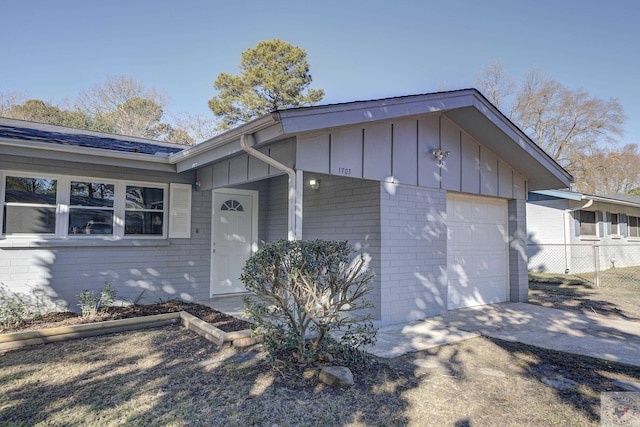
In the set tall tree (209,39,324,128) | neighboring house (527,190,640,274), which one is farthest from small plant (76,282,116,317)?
tall tree (209,39,324,128)

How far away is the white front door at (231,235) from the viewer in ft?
25.3

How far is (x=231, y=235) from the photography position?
7.96 m

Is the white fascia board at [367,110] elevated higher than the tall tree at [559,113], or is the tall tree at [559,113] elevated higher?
the tall tree at [559,113]

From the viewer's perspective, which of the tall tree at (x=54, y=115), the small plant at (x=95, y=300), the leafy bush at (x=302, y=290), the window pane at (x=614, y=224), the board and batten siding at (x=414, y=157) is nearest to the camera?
the leafy bush at (x=302, y=290)

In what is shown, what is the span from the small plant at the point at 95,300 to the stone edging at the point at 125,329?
0.64 m

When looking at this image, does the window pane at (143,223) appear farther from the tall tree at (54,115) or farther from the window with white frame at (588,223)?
the tall tree at (54,115)

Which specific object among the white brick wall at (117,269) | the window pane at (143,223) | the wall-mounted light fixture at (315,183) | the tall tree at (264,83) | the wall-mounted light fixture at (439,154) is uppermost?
the tall tree at (264,83)

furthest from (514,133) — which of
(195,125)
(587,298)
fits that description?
(195,125)

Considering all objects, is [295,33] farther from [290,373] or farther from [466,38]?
[290,373]

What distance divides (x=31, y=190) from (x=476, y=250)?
7.83 m

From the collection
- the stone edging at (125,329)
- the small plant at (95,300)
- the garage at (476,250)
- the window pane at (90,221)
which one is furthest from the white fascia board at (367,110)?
the window pane at (90,221)

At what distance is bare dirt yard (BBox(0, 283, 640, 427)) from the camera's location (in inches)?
111

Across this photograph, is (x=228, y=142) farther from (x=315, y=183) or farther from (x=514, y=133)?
(x=514, y=133)

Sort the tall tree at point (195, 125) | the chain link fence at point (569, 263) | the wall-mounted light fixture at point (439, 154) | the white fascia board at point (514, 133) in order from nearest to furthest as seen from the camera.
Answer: the white fascia board at point (514, 133)
the wall-mounted light fixture at point (439, 154)
the chain link fence at point (569, 263)
the tall tree at point (195, 125)
